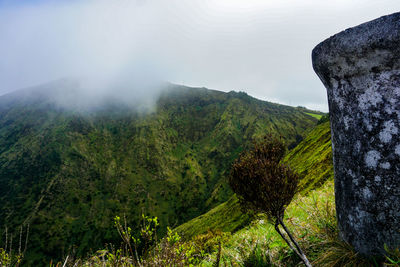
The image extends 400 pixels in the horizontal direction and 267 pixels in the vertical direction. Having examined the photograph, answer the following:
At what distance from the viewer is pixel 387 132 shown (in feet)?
8.68

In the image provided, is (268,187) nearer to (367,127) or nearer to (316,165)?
(367,127)

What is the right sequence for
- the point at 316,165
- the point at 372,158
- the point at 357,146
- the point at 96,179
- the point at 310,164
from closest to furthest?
the point at 372,158
the point at 357,146
the point at 316,165
the point at 310,164
the point at 96,179

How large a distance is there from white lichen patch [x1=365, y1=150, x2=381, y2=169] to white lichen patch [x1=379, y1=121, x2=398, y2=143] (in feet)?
0.55

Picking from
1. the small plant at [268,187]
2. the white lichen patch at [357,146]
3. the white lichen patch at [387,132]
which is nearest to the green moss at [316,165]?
the small plant at [268,187]

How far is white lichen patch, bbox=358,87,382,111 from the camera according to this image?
2697 millimetres

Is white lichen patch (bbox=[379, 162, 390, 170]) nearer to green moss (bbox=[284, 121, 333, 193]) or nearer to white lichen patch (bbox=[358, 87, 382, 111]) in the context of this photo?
white lichen patch (bbox=[358, 87, 382, 111])

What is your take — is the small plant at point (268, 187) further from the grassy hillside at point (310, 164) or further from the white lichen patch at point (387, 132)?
the white lichen patch at point (387, 132)

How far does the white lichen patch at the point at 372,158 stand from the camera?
8.91 ft

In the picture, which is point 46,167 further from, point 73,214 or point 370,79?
point 370,79

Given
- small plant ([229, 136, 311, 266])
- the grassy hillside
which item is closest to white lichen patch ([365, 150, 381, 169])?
small plant ([229, 136, 311, 266])

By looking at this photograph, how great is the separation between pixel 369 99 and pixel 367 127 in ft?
1.12

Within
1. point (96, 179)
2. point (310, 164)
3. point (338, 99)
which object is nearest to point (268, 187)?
point (338, 99)

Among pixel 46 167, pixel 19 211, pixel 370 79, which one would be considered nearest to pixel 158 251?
pixel 370 79

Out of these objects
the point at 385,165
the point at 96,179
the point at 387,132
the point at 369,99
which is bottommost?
the point at 96,179
